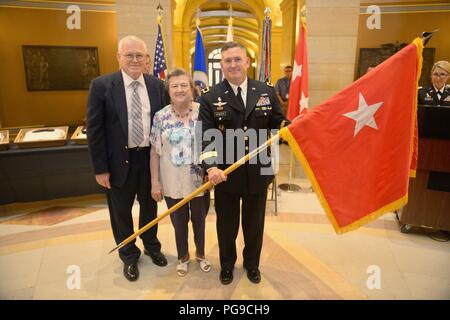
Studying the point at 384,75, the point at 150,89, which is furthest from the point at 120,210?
the point at 384,75

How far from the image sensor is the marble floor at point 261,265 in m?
2.34

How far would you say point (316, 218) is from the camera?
364cm

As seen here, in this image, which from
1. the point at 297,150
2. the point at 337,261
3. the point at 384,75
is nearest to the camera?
the point at 384,75

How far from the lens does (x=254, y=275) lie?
96.4 inches

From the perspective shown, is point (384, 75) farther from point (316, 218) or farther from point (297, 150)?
point (316, 218)

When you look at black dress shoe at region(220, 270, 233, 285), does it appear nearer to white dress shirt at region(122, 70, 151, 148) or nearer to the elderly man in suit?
the elderly man in suit

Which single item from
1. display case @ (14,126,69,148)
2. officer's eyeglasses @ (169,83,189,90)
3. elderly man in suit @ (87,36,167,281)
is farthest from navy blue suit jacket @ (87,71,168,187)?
display case @ (14,126,69,148)

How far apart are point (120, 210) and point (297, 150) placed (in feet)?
4.65

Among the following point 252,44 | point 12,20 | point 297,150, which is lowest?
point 297,150

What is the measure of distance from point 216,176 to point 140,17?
153 inches

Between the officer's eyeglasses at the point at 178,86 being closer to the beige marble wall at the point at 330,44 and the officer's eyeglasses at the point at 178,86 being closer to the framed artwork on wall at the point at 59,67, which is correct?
the beige marble wall at the point at 330,44

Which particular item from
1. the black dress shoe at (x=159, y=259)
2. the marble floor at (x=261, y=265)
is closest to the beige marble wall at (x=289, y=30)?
the marble floor at (x=261, y=265)

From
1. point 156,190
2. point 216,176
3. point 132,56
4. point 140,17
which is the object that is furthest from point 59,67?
point 216,176

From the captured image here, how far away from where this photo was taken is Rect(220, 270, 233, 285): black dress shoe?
95.4 inches
